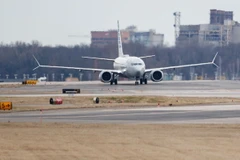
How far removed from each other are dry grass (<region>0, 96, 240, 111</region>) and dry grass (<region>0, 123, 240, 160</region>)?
18.7m

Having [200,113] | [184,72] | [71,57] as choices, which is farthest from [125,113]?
[184,72]

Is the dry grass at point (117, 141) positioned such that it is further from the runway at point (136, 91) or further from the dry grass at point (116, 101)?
the runway at point (136, 91)

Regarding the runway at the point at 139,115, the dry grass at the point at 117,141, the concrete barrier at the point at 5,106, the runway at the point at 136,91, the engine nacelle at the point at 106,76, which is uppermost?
the engine nacelle at the point at 106,76

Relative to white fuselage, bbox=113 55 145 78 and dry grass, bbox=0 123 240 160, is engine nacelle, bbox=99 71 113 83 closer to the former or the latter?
white fuselage, bbox=113 55 145 78

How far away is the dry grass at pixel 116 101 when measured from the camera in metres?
66.7

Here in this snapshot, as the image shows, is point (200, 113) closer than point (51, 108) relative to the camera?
Yes

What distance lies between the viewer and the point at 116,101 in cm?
7206

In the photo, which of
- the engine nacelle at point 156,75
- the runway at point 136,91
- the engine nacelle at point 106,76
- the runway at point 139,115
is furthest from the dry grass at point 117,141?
the engine nacelle at point 156,75

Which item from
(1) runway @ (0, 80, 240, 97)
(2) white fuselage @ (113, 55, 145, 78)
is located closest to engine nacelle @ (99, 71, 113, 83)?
(2) white fuselage @ (113, 55, 145, 78)

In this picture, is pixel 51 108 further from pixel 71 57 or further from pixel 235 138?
pixel 71 57

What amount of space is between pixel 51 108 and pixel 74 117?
9.32 m

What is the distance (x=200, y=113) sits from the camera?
189 ft

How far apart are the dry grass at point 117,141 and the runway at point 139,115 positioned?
11.6 feet

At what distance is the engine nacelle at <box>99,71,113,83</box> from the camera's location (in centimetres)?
11900
